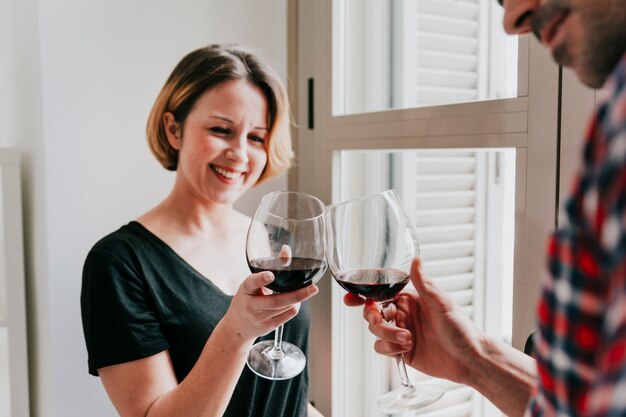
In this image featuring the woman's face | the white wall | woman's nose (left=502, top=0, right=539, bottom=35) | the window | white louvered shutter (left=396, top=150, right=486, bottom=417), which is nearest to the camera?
woman's nose (left=502, top=0, right=539, bottom=35)

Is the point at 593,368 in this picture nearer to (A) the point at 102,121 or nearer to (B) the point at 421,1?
(B) the point at 421,1

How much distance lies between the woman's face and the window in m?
0.29

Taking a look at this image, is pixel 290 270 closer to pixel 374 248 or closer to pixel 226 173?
pixel 374 248

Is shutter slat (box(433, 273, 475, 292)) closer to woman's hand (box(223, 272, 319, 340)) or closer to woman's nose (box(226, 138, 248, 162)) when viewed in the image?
woman's hand (box(223, 272, 319, 340))

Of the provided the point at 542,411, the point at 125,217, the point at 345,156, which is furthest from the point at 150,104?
the point at 542,411

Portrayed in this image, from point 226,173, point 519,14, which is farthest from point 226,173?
point 519,14

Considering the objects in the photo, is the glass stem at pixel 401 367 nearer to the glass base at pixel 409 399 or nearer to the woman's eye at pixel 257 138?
the glass base at pixel 409 399

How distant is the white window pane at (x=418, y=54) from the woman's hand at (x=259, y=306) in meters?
0.54

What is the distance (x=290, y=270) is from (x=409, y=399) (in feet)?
0.95

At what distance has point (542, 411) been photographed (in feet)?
1.25

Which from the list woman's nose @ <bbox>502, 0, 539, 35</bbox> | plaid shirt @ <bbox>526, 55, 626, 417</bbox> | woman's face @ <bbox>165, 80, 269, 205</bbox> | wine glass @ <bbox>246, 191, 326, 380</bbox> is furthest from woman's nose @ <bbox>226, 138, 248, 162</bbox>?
plaid shirt @ <bbox>526, 55, 626, 417</bbox>

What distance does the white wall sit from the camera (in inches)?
61.1

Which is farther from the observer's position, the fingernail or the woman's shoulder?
the woman's shoulder

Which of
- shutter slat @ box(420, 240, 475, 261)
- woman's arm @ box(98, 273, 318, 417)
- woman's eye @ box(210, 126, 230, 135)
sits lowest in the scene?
woman's arm @ box(98, 273, 318, 417)
